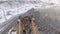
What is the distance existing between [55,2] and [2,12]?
1585 millimetres

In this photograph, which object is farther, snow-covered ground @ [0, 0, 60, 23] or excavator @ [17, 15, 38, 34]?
snow-covered ground @ [0, 0, 60, 23]

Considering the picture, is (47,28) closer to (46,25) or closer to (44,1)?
(46,25)

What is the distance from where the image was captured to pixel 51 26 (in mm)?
2539

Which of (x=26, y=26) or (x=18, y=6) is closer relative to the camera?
(x=26, y=26)

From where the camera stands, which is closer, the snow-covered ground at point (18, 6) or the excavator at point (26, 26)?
the excavator at point (26, 26)

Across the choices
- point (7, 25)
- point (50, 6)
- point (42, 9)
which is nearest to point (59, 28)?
point (7, 25)

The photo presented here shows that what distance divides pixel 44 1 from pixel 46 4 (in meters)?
0.10

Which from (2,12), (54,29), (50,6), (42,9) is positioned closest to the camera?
(54,29)

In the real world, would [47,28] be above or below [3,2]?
below

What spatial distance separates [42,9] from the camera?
3.60m

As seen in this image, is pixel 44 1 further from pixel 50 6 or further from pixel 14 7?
pixel 14 7

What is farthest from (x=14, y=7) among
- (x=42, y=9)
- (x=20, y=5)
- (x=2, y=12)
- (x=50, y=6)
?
(x=50, y=6)

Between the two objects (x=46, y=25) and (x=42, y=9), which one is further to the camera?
(x=42, y=9)

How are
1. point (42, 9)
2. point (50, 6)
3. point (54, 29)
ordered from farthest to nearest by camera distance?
point (50, 6) < point (42, 9) < point (54, 29)
